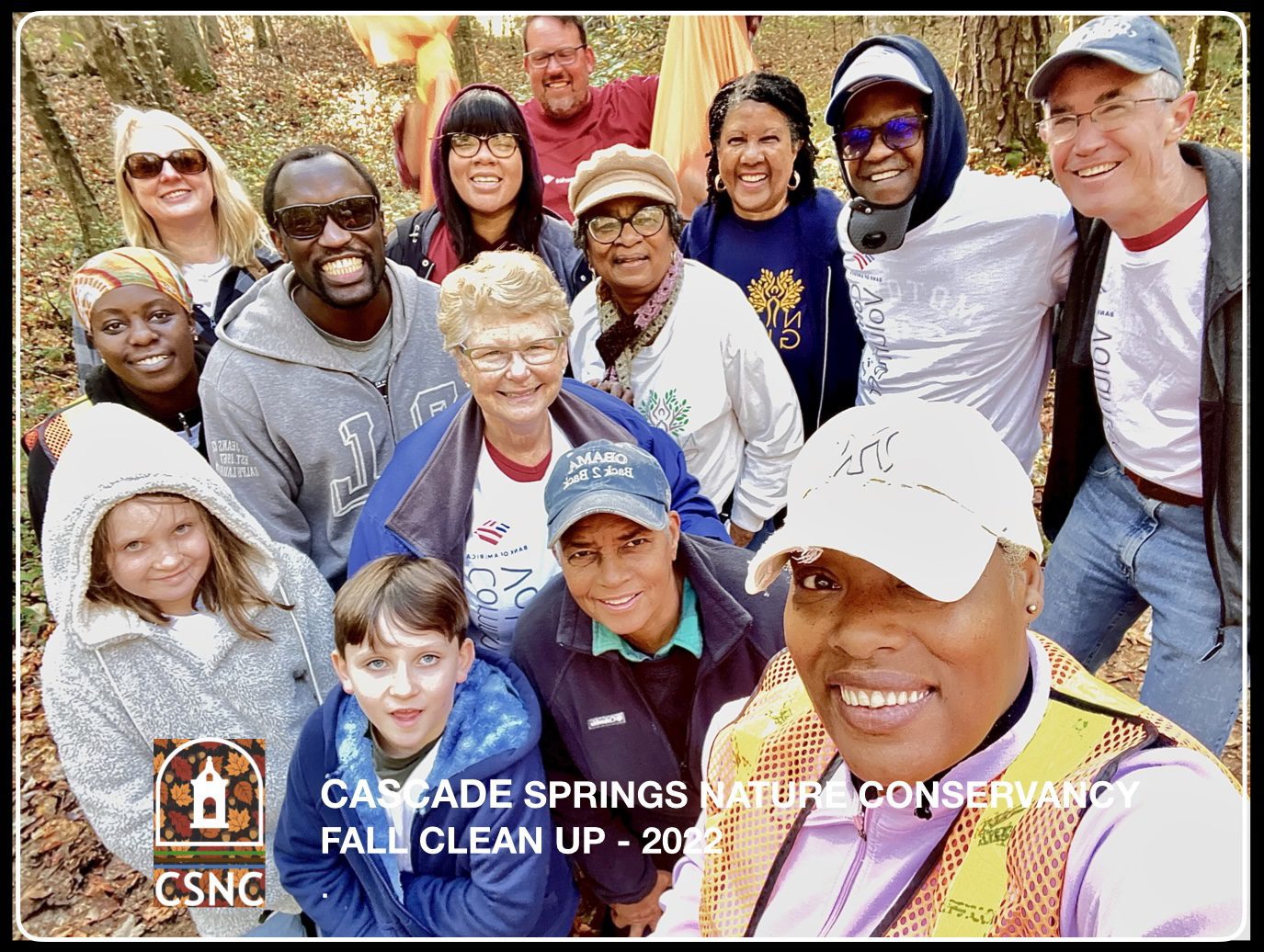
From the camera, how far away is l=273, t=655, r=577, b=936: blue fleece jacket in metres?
2.28

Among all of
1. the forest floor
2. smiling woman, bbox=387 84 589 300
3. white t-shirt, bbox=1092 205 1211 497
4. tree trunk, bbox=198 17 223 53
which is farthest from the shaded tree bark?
white t-shirt, bbox=1092 205 1211 497

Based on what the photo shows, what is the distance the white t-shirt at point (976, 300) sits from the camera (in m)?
2.20

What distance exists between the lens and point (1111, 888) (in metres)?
1.40

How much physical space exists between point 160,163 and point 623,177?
1282 mm

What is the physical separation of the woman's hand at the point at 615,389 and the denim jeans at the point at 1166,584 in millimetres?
1227

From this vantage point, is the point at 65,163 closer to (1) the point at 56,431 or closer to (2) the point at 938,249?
(1) the point at 56,431

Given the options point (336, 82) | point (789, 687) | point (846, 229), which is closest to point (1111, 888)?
point (789, 687)

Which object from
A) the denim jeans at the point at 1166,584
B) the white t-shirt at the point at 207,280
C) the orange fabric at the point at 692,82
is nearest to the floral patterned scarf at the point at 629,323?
the orange fabric at the point at 692,82

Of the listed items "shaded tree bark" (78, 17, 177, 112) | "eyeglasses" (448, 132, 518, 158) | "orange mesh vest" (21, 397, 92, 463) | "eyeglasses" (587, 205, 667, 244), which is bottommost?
"orange mesh vest" (21, 397, 92, 463)

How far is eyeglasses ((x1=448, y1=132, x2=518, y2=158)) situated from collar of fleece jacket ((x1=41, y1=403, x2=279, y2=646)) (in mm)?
1082

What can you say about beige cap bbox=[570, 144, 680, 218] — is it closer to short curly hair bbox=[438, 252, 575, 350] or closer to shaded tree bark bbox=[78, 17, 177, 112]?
short curly hair bbox=[438, 252, 575, 350]

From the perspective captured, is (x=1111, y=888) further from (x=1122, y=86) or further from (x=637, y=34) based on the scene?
(x=637, y=34)

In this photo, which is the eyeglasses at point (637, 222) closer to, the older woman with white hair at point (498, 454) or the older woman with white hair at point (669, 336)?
the older woman with white hair at point (669, 336)

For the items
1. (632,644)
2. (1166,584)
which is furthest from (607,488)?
(1166,584)
